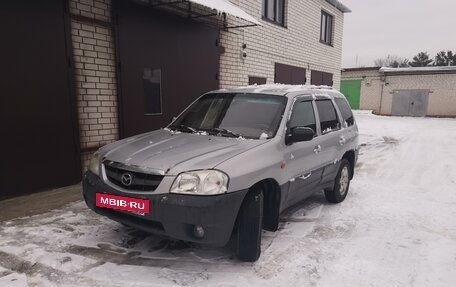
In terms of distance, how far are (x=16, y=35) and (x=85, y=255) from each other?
134 inches

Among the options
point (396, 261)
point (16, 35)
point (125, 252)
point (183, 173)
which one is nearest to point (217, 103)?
point (183, 173)

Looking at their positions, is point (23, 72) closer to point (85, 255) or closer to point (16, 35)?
point (16, 35)

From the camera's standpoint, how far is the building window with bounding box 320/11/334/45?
15320 millimetres

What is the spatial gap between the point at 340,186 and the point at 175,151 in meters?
3.02

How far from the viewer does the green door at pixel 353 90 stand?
94.2 feet

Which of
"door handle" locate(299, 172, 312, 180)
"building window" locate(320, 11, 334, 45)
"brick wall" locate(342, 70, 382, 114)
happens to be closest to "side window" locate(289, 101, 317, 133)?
"door handle" locate(299, 172, 312, 180)

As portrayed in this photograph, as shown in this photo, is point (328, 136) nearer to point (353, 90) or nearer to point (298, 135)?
point (298, 135)

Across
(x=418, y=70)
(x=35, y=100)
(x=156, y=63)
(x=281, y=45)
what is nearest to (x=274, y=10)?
(x=281, y=45)

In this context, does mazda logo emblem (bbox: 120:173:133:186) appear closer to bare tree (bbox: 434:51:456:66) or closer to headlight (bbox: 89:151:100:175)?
headlight (bbox: 89:151:100:175)

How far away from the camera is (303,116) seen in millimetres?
4266

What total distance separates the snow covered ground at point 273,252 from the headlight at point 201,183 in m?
0.80

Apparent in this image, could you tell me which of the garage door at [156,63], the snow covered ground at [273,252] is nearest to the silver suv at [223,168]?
the snow covered ground at [273,252]

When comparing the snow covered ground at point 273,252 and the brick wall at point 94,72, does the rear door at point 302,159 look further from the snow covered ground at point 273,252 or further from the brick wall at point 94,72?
the brick wall at point 94,72

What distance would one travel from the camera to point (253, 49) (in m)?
10.4
